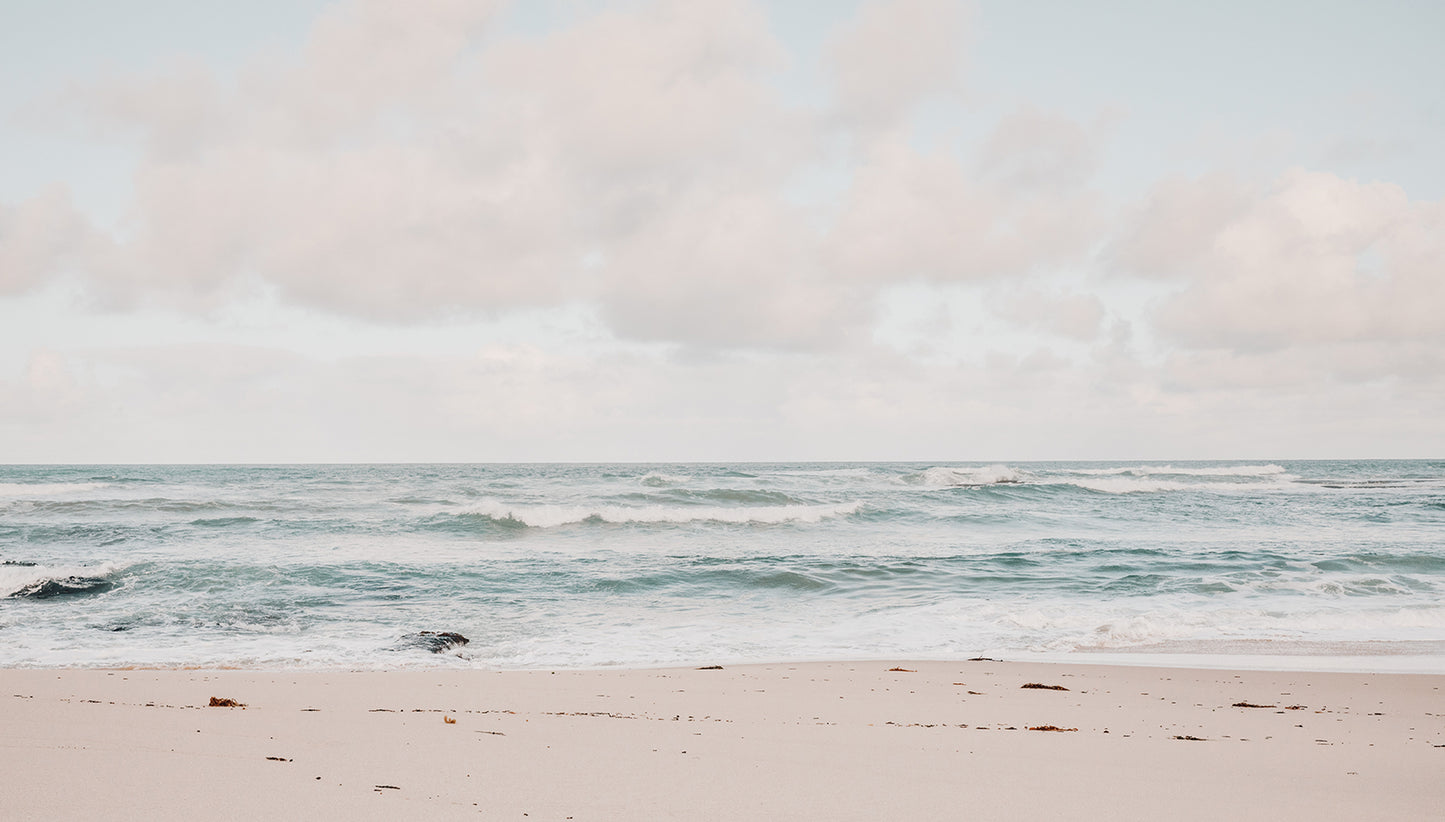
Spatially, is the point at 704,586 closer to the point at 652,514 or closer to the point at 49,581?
the point at 49,581

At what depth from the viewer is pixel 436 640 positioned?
31.3 ft

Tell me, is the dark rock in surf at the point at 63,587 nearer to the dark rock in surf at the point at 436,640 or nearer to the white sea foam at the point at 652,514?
the dark rock in surf at the point at 436,640

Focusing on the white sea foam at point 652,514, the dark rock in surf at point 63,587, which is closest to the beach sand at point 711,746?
the dark rock in surf at point 63,587

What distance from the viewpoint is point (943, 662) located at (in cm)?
889

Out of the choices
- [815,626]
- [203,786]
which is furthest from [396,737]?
[815,626]

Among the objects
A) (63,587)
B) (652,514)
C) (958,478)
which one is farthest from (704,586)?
(958,478)

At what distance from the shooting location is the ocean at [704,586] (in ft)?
31.4

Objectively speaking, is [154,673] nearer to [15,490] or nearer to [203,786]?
[203,786]

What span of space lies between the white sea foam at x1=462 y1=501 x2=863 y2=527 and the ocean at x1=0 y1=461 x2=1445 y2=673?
0.14m

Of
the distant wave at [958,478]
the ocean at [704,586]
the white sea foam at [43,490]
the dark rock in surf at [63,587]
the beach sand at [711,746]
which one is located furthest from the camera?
the distant wave at [958,478]

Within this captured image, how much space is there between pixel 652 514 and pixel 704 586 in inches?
496

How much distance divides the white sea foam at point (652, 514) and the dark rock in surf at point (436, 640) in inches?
600

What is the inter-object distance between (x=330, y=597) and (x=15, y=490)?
36732mm

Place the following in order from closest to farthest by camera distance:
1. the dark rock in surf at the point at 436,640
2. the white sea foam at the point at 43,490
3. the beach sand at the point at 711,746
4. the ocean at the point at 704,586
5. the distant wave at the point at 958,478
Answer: the beach sand at the point at 711,746 → the dark rock in surf at the point at 436,640 → the ocean at the point at 704,586 → the white sea foam at the point at 43,490 → the distant wave at the point at 958,478
